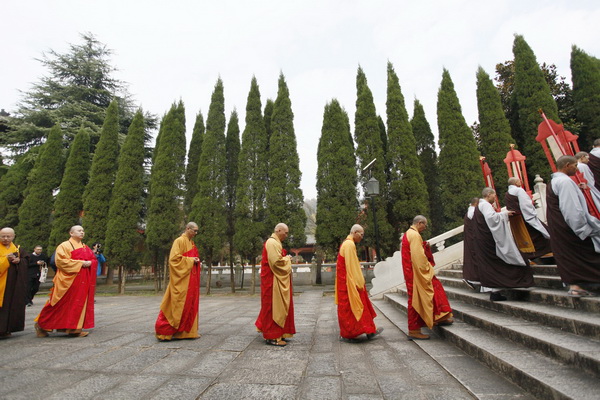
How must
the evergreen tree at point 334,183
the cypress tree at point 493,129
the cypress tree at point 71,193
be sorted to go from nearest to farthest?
1. the evergreen tree at point 334,183
2. the cypress tree at point 493,129
3. the cypress tree at point 71,193

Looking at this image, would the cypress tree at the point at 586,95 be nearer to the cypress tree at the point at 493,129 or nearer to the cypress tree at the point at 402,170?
the cypress tree at the point at 493,129

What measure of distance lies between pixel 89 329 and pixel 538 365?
6.32 metres

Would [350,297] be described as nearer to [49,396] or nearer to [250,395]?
[250,395]

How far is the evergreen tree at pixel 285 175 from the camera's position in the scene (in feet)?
43.9

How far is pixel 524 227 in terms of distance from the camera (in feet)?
16.6

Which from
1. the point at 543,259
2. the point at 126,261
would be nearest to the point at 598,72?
the point at 543,259

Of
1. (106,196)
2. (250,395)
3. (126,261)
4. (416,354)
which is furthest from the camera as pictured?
(106,196)

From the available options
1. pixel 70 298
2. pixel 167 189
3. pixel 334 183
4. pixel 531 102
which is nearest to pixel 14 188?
pixel 167 189

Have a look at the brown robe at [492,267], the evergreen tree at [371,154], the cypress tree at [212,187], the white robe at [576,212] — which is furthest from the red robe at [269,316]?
the evergreen tree at [371,154]

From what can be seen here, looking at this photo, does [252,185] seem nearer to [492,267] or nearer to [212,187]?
[212,187]

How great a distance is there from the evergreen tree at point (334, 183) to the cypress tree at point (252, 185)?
117 inches

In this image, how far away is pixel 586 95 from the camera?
1562 cm

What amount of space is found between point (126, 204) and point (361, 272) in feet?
46.8

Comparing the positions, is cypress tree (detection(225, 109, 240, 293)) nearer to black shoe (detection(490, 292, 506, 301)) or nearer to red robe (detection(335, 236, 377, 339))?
red robe (detection(335, 236, 377, 339))
